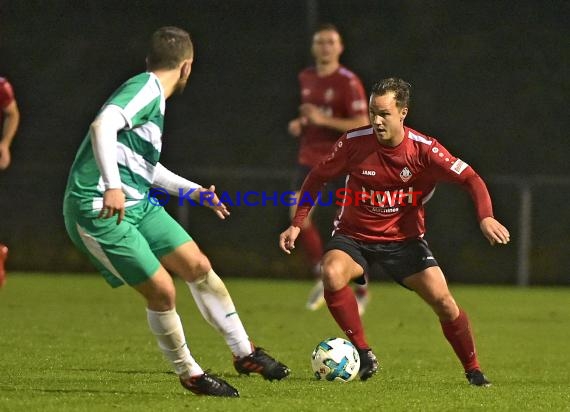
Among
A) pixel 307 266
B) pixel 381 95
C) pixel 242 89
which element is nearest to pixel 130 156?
pixel 381 95

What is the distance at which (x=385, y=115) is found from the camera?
6582 mm

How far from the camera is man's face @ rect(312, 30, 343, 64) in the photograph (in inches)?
412

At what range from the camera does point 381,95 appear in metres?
6.55

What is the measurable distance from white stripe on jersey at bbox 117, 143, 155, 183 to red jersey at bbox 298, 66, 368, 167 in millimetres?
4779

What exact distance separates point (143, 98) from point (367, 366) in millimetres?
2080

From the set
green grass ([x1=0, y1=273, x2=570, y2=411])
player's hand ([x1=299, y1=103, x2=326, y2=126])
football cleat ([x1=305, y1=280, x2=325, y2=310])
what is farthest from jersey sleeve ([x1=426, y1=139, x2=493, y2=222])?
football cleat ([x1=305, y1=280, x2=325, y2=310])

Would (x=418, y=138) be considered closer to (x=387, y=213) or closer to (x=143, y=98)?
(x=387, y=213)

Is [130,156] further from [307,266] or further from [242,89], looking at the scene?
[242,89]

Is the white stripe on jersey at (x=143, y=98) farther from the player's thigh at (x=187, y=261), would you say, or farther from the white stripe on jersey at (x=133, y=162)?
the player's thigh at (x=187, y=261)

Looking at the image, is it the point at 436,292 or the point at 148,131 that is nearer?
the point at 148,131

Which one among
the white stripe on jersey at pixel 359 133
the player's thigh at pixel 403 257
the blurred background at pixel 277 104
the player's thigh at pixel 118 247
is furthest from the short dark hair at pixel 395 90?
the blurred background at pixel 277 104

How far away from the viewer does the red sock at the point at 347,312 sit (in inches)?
266

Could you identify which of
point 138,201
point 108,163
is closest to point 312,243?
point 138,201

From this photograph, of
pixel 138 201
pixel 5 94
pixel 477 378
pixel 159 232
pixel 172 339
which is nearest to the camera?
pixel 172 339
